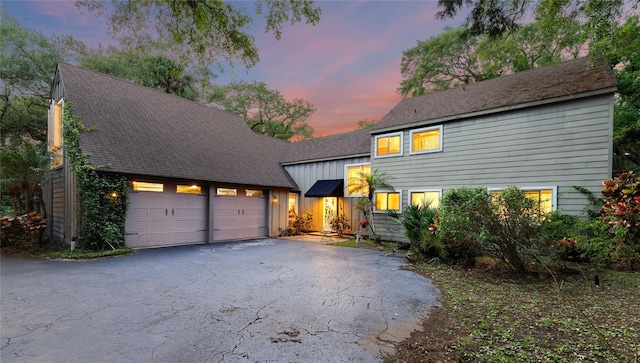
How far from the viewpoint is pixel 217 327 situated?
3.55 metres

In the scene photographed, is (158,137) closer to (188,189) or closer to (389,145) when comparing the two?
(188,189)

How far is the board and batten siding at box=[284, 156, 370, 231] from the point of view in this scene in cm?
1279

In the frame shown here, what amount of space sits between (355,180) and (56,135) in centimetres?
1150

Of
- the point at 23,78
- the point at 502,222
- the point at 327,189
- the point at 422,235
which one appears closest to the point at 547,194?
the point at 502,222

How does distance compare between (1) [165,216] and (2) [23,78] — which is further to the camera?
(2) [23,78]

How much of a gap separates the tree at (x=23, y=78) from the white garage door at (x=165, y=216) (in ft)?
38.5

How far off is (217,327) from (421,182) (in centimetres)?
879

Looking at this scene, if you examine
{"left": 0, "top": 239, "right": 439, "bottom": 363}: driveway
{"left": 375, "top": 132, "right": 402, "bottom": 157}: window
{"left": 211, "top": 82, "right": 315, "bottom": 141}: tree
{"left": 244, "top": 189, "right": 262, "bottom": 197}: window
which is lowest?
{"left": 0, "top": 239, "right": 439, "bottom": 363}: driveway

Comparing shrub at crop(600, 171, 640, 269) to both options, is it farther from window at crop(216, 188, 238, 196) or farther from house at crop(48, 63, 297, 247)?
window at crop(216, 188, 238, 196)

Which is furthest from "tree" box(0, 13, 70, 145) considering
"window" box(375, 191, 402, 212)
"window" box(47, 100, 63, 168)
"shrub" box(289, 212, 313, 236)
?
"window" box(375, 191, 402, 212)

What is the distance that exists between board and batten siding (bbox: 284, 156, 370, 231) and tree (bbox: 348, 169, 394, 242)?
76 cm

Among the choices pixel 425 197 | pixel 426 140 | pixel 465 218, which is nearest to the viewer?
pixel 465 218

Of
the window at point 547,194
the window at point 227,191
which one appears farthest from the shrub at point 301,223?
the window at point 547,194

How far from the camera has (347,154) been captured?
13125 millimetres
